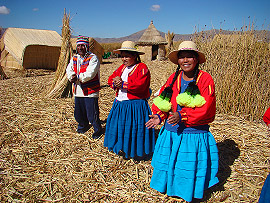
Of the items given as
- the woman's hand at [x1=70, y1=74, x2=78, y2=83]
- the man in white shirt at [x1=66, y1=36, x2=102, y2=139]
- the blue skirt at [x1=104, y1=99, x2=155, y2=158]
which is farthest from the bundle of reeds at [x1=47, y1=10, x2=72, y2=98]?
the blue skirt at [x1=104, y1=99, x2=155, y2=158]

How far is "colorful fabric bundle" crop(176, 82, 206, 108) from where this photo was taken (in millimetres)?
1837

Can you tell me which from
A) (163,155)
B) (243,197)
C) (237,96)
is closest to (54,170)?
(163,155)

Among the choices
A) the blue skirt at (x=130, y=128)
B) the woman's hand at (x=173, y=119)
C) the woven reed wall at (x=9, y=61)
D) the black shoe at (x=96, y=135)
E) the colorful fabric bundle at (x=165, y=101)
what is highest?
the woven reed wall at (x=9, y=61)

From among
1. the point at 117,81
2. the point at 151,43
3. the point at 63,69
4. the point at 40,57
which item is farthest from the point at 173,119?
the point at 151,43

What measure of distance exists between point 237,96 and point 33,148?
387cm

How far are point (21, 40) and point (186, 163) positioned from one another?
10.7m

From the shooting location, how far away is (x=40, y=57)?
10797mm

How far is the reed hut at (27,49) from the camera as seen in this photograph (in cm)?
1012

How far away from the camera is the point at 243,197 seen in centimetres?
226

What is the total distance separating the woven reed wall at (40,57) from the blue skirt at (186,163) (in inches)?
392

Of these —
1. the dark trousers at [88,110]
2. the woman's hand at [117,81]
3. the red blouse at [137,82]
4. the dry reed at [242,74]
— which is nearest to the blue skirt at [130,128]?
the red blouse at [137,82]

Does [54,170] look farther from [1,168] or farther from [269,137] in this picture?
[269,137]

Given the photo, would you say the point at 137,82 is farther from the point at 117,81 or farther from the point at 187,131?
the point at 187,131

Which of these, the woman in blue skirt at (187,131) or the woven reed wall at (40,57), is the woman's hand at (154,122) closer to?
the woman in blue skirt at (187,131)
